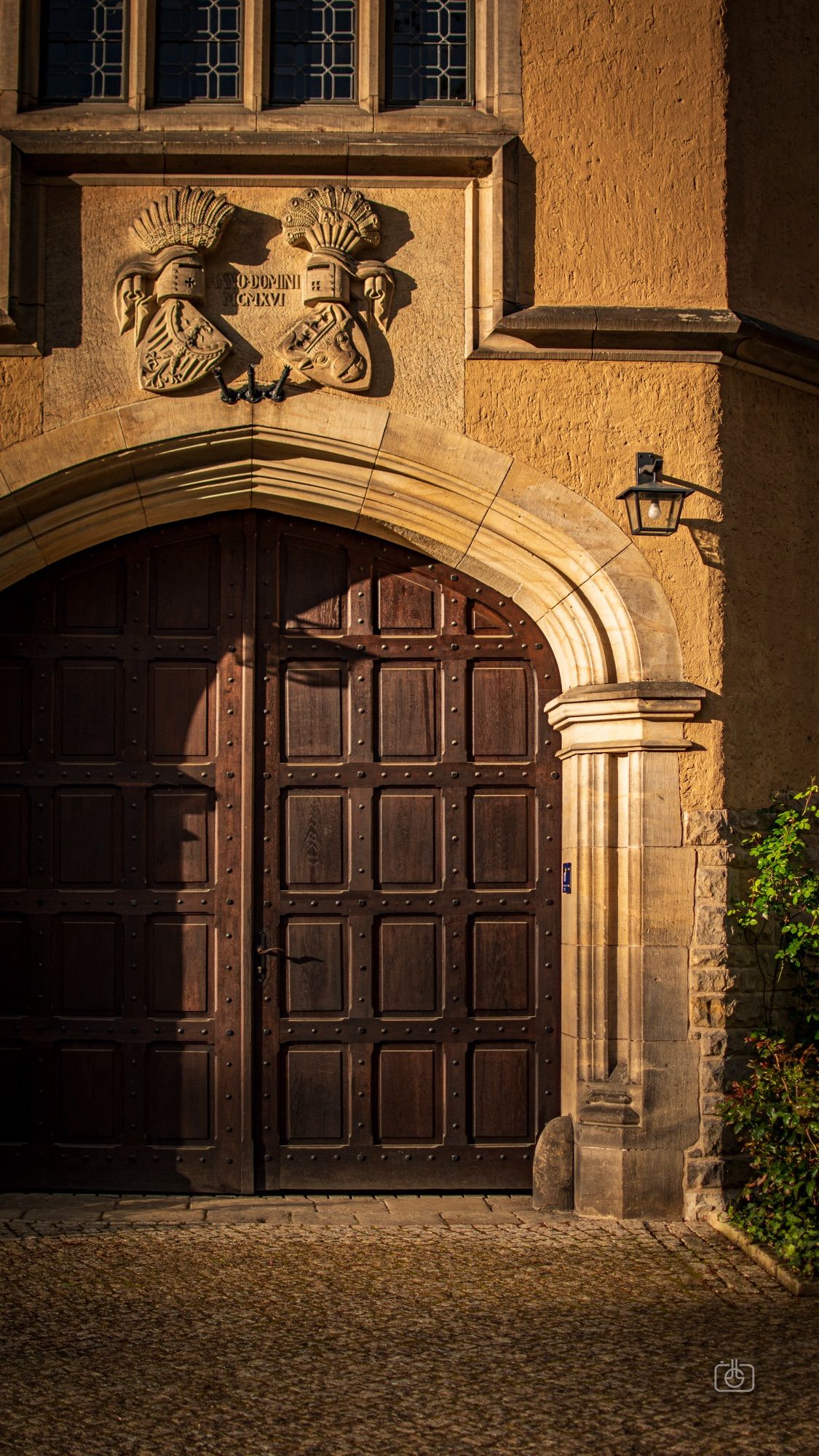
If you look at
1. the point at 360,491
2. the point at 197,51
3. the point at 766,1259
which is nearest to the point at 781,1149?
the point at 766,1259

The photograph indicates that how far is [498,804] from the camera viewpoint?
6.57 m

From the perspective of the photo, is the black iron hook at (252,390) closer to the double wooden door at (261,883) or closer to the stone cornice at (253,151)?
the double wooden door at (261,883)

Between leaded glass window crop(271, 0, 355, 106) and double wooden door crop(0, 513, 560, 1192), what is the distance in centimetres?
186

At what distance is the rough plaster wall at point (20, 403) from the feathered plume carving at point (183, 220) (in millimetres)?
719

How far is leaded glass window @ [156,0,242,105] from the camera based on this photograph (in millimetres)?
6414

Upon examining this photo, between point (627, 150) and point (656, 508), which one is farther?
point (627, 150)

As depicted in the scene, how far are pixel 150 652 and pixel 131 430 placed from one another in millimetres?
949

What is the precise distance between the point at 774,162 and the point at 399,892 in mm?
3486

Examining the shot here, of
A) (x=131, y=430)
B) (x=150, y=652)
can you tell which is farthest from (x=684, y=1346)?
(x=131, y=430)

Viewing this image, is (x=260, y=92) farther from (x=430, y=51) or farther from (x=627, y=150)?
(x=627, y=150)

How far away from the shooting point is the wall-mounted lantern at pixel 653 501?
6074 millimetres

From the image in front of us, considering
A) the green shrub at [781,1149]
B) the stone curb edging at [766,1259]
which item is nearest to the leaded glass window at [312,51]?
the green shrub at [781,1149]

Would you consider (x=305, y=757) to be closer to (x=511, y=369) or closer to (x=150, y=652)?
(x=150, y=652)

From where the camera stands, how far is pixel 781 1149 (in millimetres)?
5500
